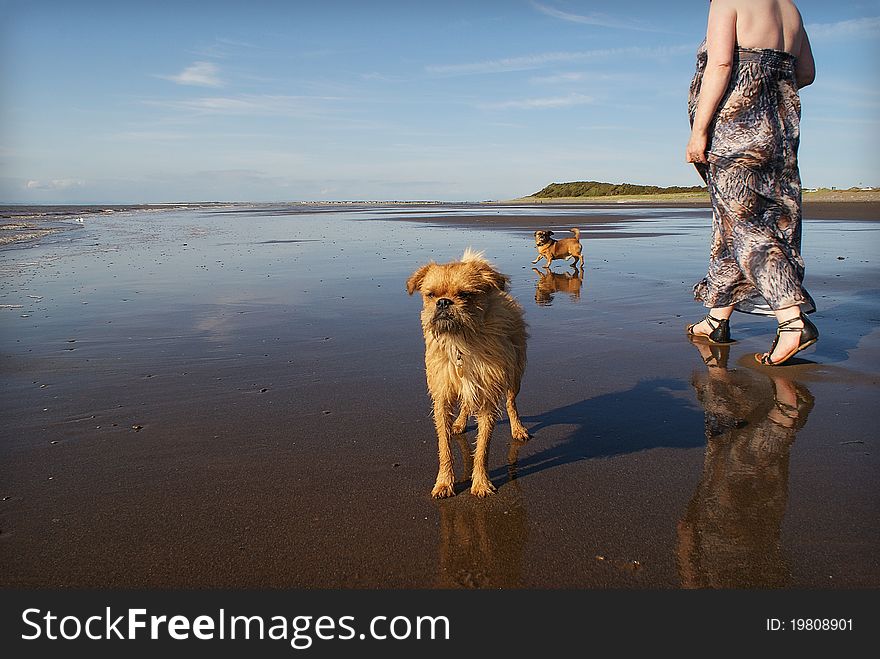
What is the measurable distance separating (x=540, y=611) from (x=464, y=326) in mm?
1830

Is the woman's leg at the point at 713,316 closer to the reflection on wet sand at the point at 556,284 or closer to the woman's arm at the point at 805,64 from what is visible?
the woman's arm at the point at 805,64

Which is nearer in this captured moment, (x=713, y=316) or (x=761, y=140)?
(x=761, y=140)

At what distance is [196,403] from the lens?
5.43 meters

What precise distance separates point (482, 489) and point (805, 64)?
236 inches

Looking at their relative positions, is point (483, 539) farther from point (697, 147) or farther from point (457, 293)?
point (697, 147)

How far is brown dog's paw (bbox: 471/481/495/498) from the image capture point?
3941 mm

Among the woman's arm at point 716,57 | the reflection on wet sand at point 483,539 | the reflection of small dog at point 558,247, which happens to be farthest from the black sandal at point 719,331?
the reflection of small dog at point 558,247

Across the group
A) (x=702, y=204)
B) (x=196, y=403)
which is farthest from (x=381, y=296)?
(x=702, y=204)

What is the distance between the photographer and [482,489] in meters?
3.96

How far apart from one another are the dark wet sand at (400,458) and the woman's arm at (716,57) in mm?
2575

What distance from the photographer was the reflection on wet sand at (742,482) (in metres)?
3.05

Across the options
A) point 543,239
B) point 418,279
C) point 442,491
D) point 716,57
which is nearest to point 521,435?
point 442,491

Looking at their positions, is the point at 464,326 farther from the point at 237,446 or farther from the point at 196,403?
the point at 196,403

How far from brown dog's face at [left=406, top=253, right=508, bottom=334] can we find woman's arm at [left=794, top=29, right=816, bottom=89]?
16.0 ft
